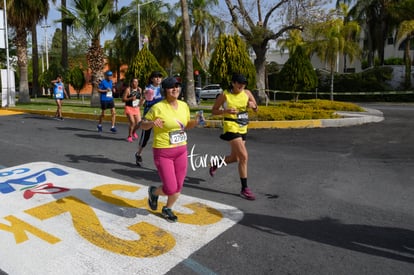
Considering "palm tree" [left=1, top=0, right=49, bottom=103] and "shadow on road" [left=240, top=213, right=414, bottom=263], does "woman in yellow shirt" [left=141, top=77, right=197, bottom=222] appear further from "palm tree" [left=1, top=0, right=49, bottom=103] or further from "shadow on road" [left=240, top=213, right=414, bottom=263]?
"palm tree" [left=1, top=0, right=49, bottom=103]

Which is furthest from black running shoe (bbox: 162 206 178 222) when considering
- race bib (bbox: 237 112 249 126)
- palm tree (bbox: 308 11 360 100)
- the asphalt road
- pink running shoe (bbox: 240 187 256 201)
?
palm tree (bbox: 308 11 360 100)

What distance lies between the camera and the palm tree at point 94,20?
19.9 metres

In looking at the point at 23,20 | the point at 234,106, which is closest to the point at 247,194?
the point at 234,106

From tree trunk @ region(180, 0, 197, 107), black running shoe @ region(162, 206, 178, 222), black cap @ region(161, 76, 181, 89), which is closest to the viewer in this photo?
black cap @ region(161, 76, 181, 89)

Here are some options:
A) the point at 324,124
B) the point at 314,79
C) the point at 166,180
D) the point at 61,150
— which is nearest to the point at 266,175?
the point at 166,180

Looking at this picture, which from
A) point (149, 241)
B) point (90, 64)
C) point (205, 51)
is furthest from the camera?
point (205, 51)

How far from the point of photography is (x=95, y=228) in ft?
13.7

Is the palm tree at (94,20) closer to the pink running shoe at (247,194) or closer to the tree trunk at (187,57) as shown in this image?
the tree trunk at (187,57)

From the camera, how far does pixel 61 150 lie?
8438 millimetres

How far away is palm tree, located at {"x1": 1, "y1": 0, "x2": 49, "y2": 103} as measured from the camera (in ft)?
73.5

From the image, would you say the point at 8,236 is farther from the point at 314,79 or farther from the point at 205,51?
the point at 205,51

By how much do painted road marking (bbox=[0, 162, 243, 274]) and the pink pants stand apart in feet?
1.53

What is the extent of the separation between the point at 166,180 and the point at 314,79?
17.3 metres

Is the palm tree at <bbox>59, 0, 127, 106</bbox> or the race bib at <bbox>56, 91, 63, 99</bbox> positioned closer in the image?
the race bib at <bbox>56, 91, 63, 99</bbox>
